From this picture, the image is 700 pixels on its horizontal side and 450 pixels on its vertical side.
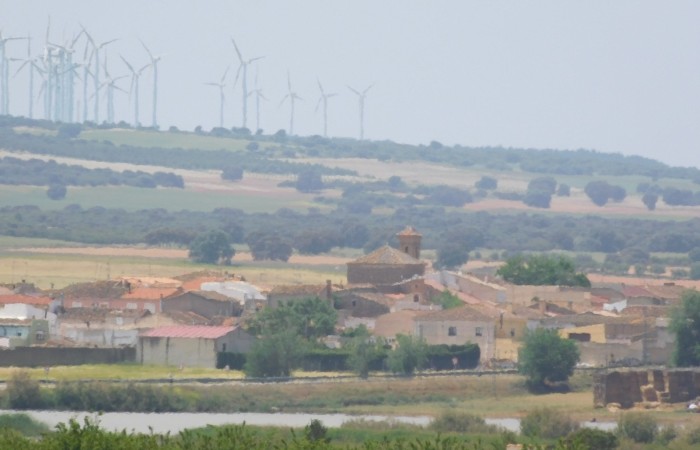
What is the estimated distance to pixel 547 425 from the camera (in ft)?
190

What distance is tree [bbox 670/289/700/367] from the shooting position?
74125 mm

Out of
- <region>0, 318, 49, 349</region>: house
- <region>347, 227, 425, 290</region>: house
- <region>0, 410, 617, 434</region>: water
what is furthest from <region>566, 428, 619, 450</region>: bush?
<region>347, 227, 425, 290</region>: house

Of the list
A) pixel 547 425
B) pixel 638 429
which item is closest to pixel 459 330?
pixel 547 425

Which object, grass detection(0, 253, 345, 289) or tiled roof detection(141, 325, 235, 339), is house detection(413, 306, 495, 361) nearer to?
tiled roof detection(141, 325, 235, 339)

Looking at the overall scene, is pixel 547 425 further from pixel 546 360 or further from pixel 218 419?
pixel 546 360

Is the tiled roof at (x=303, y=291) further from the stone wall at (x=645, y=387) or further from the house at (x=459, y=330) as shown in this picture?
the stone wall at (x=645, y=387)

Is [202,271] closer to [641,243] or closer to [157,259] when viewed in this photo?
[157,259]

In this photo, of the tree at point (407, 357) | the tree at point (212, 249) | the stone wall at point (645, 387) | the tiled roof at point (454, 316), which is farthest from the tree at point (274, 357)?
the tree at point (212, 249)

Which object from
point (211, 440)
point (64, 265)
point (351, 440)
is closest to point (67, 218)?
point (64, 265)

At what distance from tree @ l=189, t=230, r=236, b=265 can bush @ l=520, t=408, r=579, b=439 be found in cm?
5716

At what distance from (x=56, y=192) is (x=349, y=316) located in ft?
332

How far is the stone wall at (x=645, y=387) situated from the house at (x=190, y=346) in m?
11.7

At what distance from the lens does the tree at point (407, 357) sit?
72250 mm

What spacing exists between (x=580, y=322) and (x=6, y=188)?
10769 centimetres
